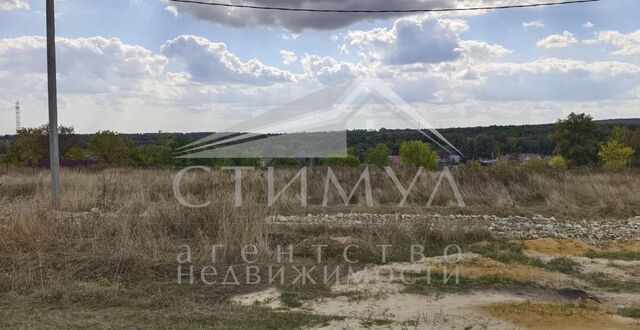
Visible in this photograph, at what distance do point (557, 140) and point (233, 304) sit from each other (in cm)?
6014

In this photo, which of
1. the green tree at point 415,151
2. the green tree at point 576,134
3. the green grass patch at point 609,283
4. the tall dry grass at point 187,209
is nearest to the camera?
the green grass patch at point 609,283

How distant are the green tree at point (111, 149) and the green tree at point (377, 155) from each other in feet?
57.8

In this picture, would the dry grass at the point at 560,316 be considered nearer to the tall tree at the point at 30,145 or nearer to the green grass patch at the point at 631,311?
the green grass patch at the point at 631,311

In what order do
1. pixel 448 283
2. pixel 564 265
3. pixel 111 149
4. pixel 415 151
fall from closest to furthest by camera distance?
1. pixel 448 283
2. pixel 564 265
3. pixel 111 149
4. pixel 415 151

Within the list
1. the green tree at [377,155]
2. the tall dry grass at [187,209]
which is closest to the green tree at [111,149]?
the green tree at [377,155]

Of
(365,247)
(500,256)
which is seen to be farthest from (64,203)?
(500,256)

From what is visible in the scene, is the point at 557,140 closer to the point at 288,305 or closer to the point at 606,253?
the point at 606,253

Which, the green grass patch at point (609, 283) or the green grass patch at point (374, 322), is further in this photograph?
the green grass patch at point (609, 283)

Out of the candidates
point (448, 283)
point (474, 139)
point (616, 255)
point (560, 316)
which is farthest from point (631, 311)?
point (474, 139)

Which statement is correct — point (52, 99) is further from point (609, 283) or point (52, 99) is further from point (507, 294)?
point (609, 283)

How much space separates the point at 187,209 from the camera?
9031 millimetres

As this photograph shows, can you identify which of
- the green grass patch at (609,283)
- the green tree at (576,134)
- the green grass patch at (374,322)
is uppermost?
the green tree at (576,134)

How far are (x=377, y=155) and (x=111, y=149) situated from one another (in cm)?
1961

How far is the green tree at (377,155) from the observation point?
2808 centimetres
